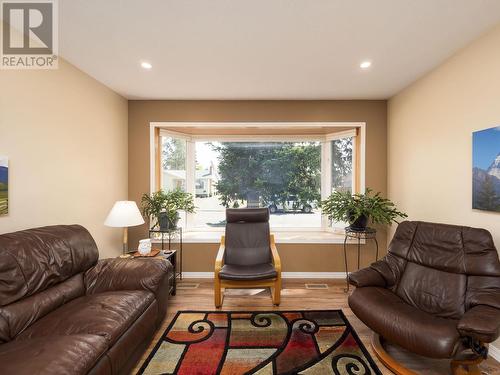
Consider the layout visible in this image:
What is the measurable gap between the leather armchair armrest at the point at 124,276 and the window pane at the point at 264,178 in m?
1.83

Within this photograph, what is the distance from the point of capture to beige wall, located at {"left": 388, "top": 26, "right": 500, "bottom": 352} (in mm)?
2037

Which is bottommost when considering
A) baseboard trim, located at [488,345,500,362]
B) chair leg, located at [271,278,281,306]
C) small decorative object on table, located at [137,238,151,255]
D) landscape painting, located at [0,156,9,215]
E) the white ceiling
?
baseboard trim, located at [488,345,500,362]

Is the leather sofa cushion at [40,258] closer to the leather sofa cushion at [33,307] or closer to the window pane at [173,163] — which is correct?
the leather sofa cushion at [33,307]

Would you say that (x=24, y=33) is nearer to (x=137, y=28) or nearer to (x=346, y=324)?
(x=137, y=28)

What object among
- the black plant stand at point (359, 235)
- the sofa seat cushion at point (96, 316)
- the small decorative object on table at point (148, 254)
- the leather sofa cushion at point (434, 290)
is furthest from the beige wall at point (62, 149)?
the leather sofa cushion at point (434, 290)

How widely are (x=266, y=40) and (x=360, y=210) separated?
2184 millimetres

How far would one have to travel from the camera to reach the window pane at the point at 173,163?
3.87 metres

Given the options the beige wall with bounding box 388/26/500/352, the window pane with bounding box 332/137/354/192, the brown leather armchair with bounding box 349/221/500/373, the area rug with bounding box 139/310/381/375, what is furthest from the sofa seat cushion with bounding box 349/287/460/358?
the window pane with bounding box 332/137/354/192

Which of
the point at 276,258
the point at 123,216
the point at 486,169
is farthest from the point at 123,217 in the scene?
the point at 486,169

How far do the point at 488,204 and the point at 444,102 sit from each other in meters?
1.12

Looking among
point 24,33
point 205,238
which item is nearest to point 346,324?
point 205,238

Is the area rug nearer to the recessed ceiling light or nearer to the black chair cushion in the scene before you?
the black chair cushion

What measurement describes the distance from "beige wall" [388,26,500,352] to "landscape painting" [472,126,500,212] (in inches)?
2.8

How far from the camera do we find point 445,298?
199cm
